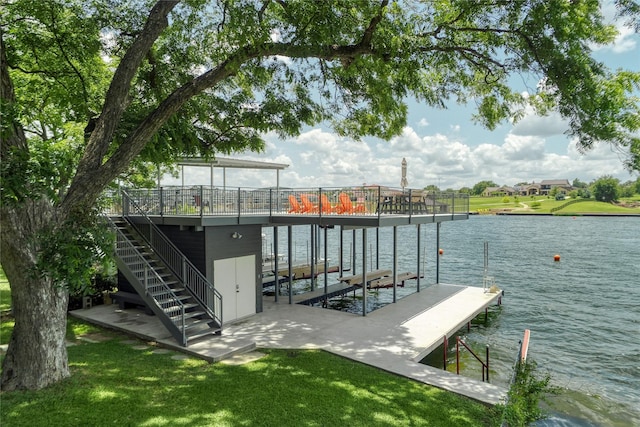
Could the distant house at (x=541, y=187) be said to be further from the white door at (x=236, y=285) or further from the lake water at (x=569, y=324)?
the white door at (x=236, y=285)

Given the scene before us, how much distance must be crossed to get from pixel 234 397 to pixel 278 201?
8.06 m

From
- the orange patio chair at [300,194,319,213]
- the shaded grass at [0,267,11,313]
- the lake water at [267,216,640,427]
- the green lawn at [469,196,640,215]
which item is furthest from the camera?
the green lawn at [469,196,640,215]

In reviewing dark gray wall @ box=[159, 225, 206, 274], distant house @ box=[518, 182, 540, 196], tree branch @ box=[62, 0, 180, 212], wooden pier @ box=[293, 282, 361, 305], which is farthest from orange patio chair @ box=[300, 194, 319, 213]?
distant house @ box=[518, 182, 540, 196]

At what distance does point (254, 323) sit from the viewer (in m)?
12.5

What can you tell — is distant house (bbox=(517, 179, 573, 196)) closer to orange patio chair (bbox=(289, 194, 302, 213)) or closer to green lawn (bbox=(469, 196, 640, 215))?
green lawn (bbox=(469, 196, 640, 215))

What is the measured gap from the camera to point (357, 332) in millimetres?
11594

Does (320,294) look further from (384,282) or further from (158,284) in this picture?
(158,284)

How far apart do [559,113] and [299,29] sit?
563 centimetres

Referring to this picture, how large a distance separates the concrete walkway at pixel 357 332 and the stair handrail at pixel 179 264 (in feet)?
3.00

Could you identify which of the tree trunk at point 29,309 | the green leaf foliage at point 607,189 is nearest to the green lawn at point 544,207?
the green leaf foliage at point 607,189

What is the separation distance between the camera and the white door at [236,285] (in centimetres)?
1237

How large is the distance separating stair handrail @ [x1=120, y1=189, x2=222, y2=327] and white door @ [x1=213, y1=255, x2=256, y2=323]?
0.32 m

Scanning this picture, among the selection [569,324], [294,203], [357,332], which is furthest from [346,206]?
[569,324]

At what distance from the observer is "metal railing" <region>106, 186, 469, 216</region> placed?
12.5 metres
